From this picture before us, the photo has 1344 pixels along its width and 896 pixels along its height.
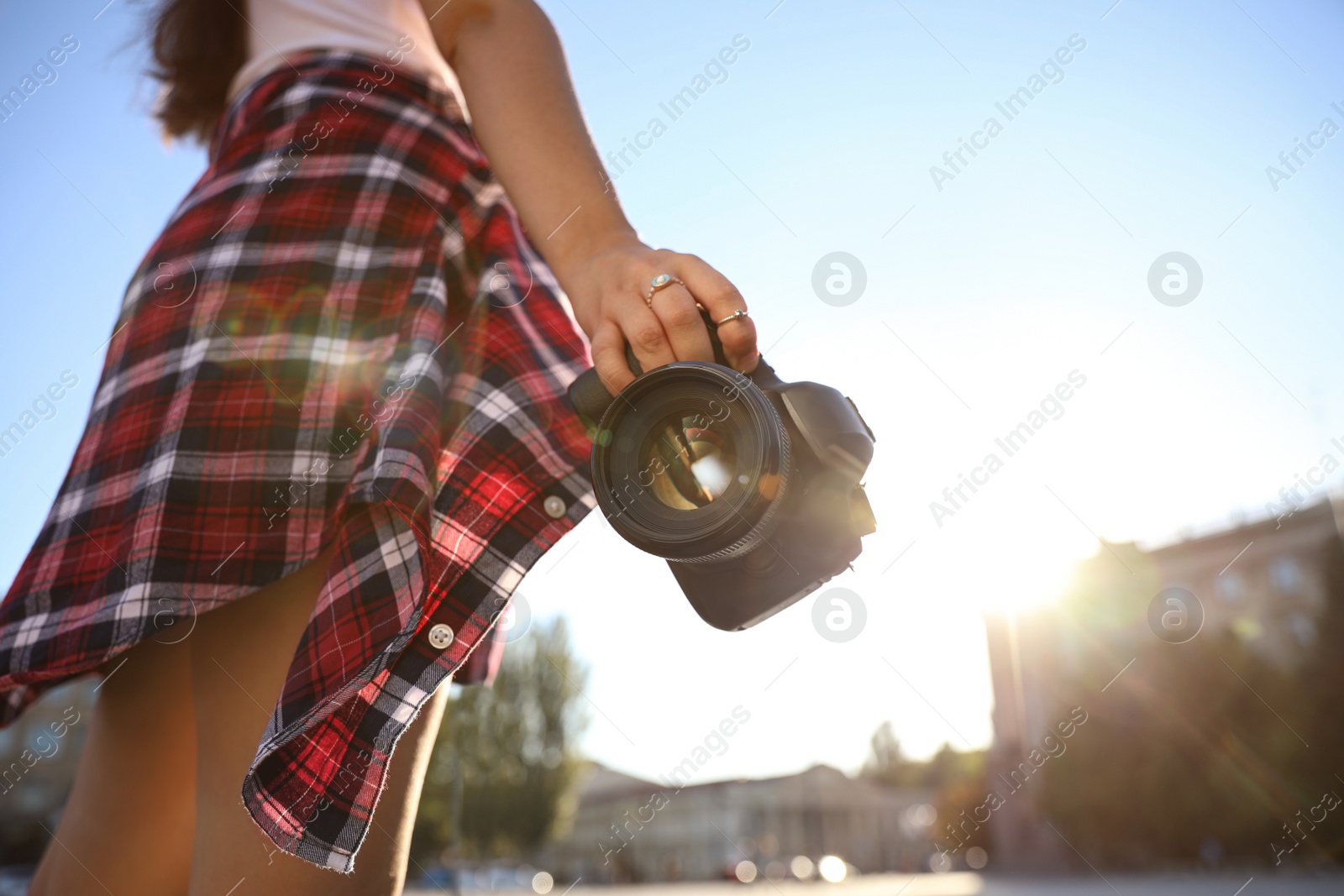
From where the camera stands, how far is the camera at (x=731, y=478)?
925 millimetres

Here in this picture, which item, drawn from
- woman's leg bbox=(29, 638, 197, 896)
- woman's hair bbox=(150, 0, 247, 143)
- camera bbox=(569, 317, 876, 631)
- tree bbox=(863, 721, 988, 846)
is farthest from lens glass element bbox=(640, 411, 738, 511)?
tree bbox=(863, 721, 988, 846)

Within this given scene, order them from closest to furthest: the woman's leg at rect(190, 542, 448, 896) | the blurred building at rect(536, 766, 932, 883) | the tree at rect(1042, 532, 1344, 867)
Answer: the woman's leg at rect(190, 542, 448, 896) → the tree at rect(1042, 532, 1344, 867) → the blurred building at rect(536, 766, 932, 883)

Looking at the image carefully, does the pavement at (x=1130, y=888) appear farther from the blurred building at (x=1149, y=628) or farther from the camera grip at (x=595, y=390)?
the camera grip at (x=595, y=390)

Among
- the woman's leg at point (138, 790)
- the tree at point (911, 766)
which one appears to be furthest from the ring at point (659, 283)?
the tree at point (911, 766)

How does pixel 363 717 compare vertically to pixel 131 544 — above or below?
above

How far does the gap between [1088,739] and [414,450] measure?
30.2m

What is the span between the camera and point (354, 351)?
39.7 inches

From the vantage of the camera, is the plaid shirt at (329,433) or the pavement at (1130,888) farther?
the pavement at (1130,888)

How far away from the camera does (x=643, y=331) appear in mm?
891

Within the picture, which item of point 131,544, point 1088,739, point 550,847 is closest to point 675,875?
point 550,847

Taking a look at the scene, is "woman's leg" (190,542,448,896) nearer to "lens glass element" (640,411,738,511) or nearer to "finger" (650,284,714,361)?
"lens glass element" (640,411,738,511)

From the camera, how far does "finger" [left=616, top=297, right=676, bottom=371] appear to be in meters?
0.89

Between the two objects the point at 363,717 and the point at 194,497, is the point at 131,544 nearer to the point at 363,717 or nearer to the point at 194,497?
the point at 194,497

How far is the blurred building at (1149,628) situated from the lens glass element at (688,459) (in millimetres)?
30108
